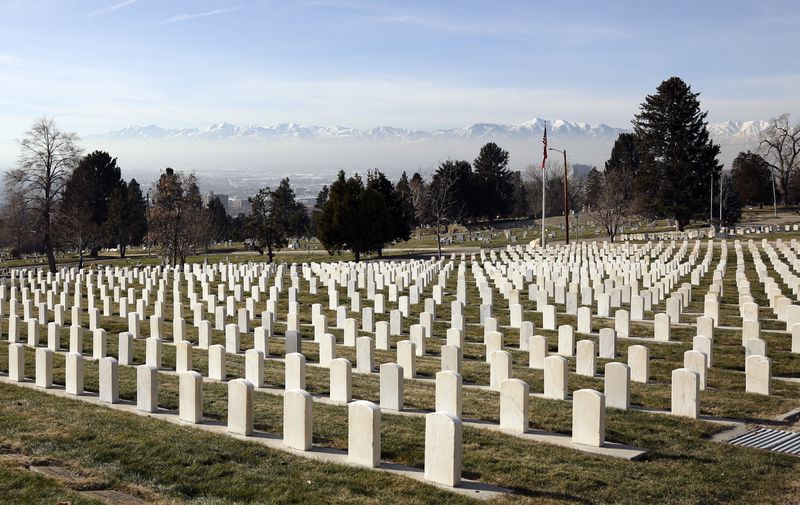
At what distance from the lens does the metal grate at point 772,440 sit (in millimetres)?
8875

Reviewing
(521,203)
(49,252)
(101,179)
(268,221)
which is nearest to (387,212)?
(268,221)

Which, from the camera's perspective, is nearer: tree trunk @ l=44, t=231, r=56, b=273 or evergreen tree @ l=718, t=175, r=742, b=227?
tree trunk @ l=44, t=231, r=56, b=273

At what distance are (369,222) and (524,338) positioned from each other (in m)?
30.0

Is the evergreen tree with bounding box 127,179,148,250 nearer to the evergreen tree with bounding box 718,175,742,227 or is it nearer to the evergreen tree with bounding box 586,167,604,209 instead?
the evergreen tree with bounding box 718,175,742,227

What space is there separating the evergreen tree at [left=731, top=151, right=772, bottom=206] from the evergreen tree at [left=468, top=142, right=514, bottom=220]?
2386cm

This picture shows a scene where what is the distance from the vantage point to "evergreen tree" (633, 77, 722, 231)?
6203cm

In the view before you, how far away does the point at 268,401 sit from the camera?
35.4 ft

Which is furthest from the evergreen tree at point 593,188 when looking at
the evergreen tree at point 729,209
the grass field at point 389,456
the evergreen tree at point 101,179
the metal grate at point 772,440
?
the metal grate at point 772,440

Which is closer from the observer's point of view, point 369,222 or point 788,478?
point 788,478

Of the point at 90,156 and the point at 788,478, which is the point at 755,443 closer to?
the point at 788,478

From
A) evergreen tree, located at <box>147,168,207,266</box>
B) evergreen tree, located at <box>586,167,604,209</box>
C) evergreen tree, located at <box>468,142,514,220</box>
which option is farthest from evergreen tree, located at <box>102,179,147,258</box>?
evergreen tree, located at <box>586,167,604,209</box>

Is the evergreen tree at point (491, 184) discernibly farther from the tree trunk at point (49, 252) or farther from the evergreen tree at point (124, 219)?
the tree trunk at point (49, 252)

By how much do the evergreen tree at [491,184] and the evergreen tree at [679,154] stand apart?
63.5ft

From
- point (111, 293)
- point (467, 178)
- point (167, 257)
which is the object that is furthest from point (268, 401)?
point (467, 178)
